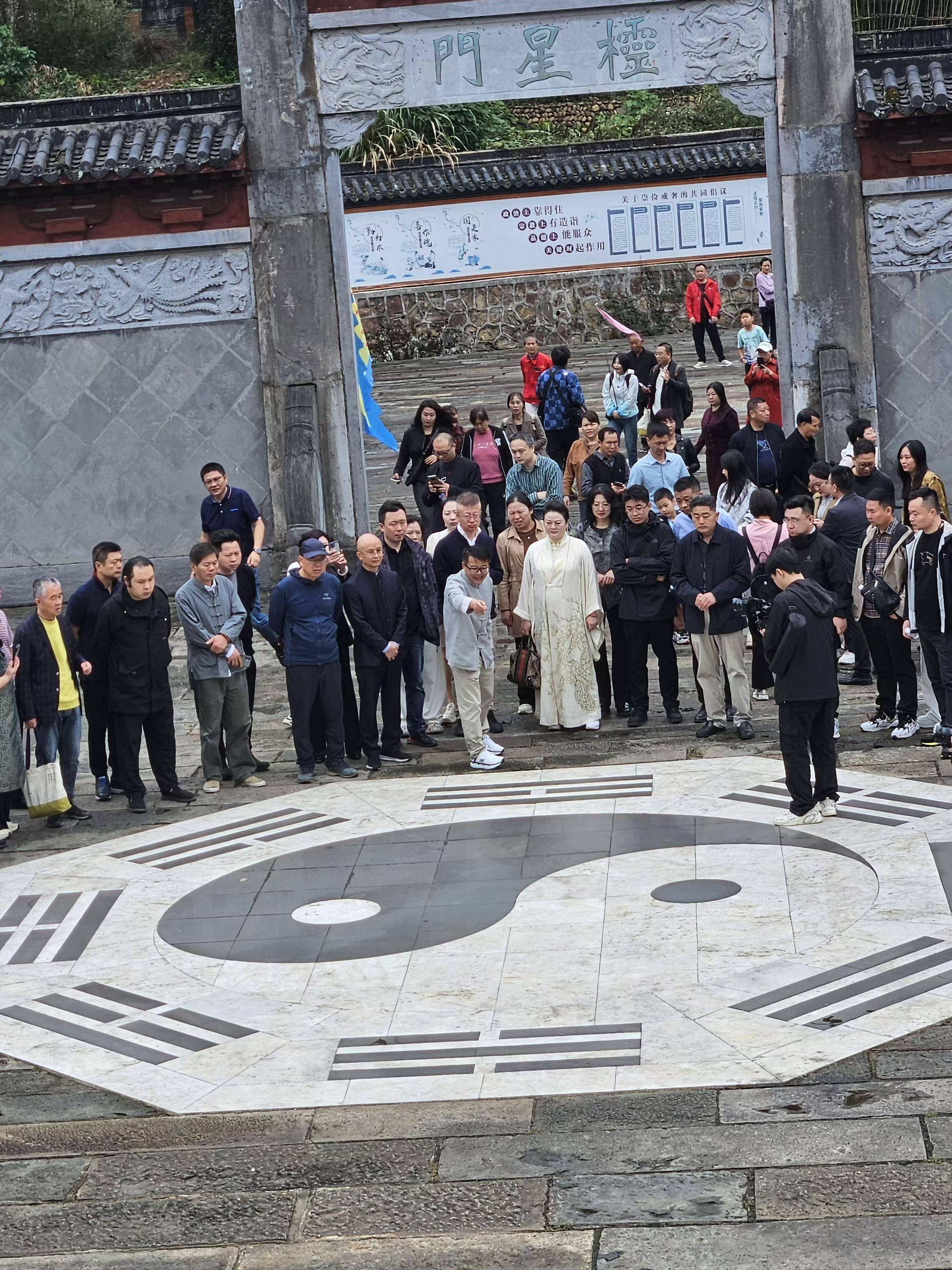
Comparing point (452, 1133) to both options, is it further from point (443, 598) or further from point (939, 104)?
point (939, 104)

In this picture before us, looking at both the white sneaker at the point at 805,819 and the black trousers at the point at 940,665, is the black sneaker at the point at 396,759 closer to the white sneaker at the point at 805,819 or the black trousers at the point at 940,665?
the white sneaker at the point at 805,819

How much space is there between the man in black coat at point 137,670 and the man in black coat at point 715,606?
3411mm

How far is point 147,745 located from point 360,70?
7.35 meters

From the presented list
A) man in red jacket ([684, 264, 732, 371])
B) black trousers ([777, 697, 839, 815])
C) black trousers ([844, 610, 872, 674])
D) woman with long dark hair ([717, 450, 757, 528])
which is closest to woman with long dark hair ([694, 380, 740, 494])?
woman with long dark hair ([717, 450, 757, 528])

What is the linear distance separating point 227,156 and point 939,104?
6187 mm

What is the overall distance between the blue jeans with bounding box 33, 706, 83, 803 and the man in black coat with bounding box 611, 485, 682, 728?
376 cm

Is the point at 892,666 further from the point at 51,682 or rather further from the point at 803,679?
the point at 51,682

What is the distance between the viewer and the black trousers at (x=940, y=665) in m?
11.0

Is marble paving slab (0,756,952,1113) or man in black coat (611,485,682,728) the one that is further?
man in black coat (611,485,682,728)

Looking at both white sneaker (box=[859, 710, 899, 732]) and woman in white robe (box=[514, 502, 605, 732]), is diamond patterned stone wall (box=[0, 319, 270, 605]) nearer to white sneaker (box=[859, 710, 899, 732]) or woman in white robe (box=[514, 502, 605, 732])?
woman in white robe (box=[514, 502, 605, 732])

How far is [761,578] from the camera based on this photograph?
1170 centimetres

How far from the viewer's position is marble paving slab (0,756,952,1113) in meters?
7.48

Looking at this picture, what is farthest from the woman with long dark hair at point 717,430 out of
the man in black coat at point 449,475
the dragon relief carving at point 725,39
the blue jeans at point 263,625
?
the blue jeans at point 263,625

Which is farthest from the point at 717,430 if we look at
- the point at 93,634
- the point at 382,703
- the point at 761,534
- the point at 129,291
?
the point at 93,634
